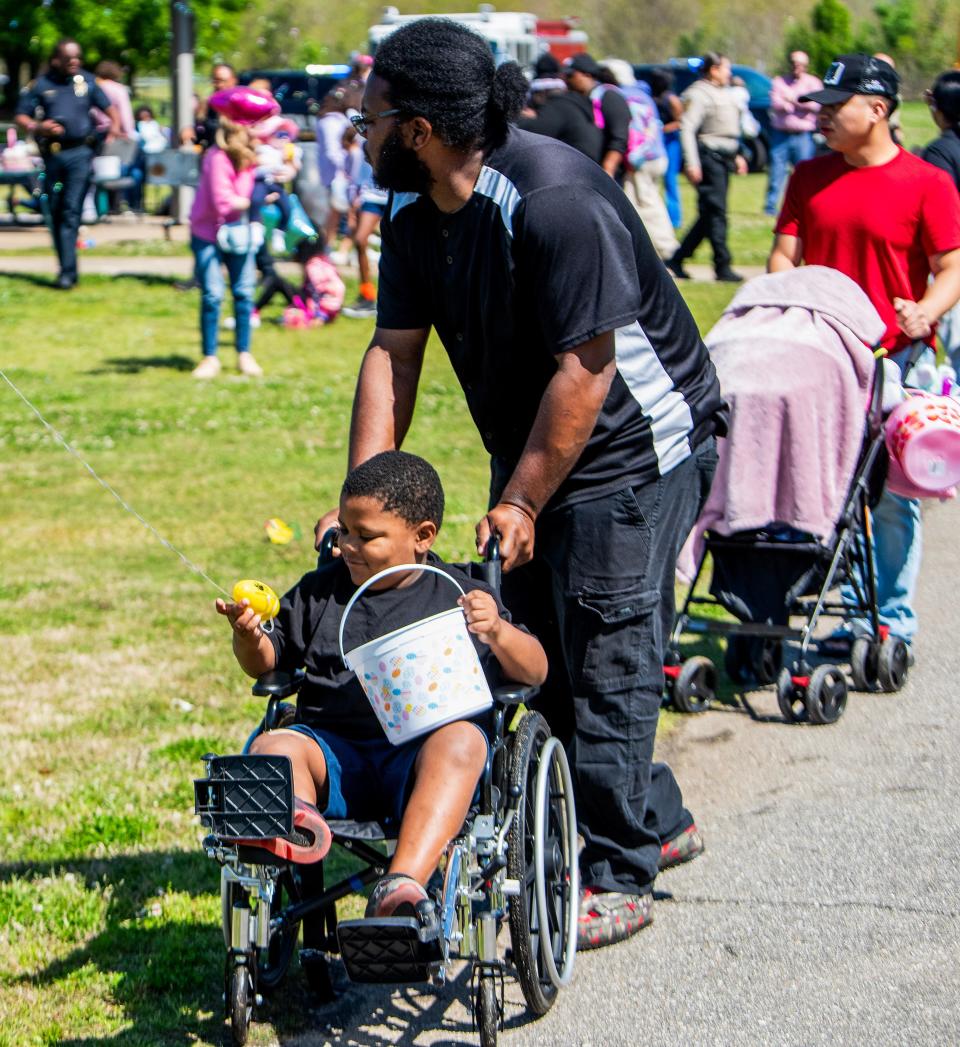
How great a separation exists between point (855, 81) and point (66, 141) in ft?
40.5

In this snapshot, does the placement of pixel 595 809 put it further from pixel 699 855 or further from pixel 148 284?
pixel 148 284

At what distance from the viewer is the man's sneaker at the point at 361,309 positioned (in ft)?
54.2

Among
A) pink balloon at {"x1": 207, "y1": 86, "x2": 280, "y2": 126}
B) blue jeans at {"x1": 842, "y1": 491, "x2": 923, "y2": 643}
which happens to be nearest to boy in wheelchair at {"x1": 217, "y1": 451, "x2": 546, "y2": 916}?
blue jeans at {"x1": 842, "y1": 491, "x2": 923, "y2": 643}

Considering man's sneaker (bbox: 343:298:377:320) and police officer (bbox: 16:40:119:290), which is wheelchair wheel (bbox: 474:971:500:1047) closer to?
man's sneaker (bbox: 343:298:377:320)

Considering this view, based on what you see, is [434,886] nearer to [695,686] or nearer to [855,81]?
[695,686]

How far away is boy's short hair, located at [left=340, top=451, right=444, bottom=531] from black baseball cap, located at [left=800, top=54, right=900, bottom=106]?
10.0 ft

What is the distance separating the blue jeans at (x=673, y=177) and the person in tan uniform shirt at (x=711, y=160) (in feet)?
13.0

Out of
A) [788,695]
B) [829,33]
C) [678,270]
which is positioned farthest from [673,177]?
[829,33]

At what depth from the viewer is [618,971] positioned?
423cm

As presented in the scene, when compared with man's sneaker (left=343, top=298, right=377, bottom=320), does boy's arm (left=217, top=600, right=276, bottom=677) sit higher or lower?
higher

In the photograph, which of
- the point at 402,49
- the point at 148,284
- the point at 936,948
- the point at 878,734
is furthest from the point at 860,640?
the point at 148,284

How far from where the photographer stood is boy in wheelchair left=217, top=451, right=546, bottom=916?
3629 millimetres

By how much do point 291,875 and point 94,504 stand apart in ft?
20.2

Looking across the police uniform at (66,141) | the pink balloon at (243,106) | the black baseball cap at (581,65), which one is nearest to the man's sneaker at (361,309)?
the black baseball cap at (581,65)
